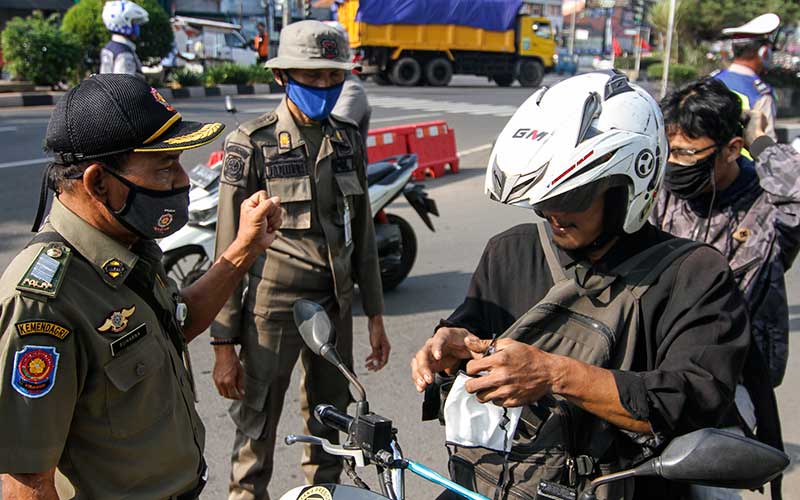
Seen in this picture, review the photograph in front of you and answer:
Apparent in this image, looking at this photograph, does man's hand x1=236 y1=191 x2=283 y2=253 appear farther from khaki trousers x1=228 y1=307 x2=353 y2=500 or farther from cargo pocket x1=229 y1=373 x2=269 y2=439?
cargo pocket x1=229 y1=373 x2=269 y2=439

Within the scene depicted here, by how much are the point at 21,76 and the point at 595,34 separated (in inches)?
2841

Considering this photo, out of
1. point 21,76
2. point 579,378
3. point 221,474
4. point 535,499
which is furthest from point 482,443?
point 21,76

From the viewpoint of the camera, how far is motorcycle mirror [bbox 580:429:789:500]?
1.35 meters

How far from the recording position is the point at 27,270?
1.54m

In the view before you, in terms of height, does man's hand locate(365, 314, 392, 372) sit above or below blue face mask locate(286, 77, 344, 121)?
below

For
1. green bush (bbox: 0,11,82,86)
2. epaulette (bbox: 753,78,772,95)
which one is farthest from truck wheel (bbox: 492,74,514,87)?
epaulette (bbox: 753,78,772,95)

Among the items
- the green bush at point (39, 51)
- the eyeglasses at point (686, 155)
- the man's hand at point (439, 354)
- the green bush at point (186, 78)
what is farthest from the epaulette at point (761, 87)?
the green bush at point (186, 78)

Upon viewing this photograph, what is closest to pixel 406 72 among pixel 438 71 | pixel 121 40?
pixel 438 71

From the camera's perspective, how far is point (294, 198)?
2848 mm

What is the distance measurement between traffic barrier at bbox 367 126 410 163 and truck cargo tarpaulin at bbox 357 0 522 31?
52.8 feet

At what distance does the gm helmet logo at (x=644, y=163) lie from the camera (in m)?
1.66

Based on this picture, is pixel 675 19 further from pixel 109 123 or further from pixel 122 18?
pixel 109 123

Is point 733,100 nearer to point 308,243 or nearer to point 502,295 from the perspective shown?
point 502,295

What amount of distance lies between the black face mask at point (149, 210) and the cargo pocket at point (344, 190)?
1125 mm
